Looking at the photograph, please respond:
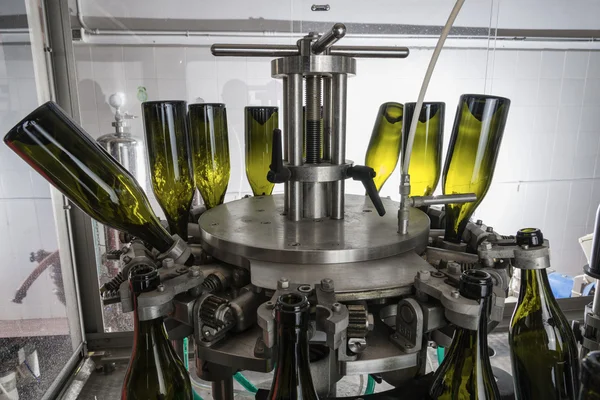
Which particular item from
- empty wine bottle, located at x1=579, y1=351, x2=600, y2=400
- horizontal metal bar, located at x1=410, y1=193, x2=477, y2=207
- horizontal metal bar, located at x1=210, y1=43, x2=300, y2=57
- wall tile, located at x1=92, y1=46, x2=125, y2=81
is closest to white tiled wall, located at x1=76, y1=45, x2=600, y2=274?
wall tile, located at x1=92, y1=46, x2=125, y2=81

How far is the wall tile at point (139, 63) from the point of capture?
6.36 feet

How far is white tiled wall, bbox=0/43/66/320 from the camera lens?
145cm

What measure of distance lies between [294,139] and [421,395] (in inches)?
16.9

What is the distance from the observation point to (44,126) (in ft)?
1.64

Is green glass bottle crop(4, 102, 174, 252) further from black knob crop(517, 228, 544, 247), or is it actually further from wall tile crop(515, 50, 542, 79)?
wall tile crop(515, 50, 542, 79)

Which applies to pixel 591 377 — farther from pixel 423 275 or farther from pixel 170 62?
pixel 170 62

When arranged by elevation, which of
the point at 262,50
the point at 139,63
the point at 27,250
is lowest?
the point at 27,250

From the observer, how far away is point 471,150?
723mm

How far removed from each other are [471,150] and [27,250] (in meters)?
1.63

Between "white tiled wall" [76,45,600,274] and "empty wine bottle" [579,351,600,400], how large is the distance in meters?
1.93

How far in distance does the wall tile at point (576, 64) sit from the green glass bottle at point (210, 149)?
224 cm

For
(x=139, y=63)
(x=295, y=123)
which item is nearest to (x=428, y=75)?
(x=295, y=123)

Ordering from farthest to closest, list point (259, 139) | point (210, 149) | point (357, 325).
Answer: point (259, 139)
point (210, 149)
point (357, 325)

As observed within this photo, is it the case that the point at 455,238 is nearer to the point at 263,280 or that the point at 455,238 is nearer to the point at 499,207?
the point at 263,280
